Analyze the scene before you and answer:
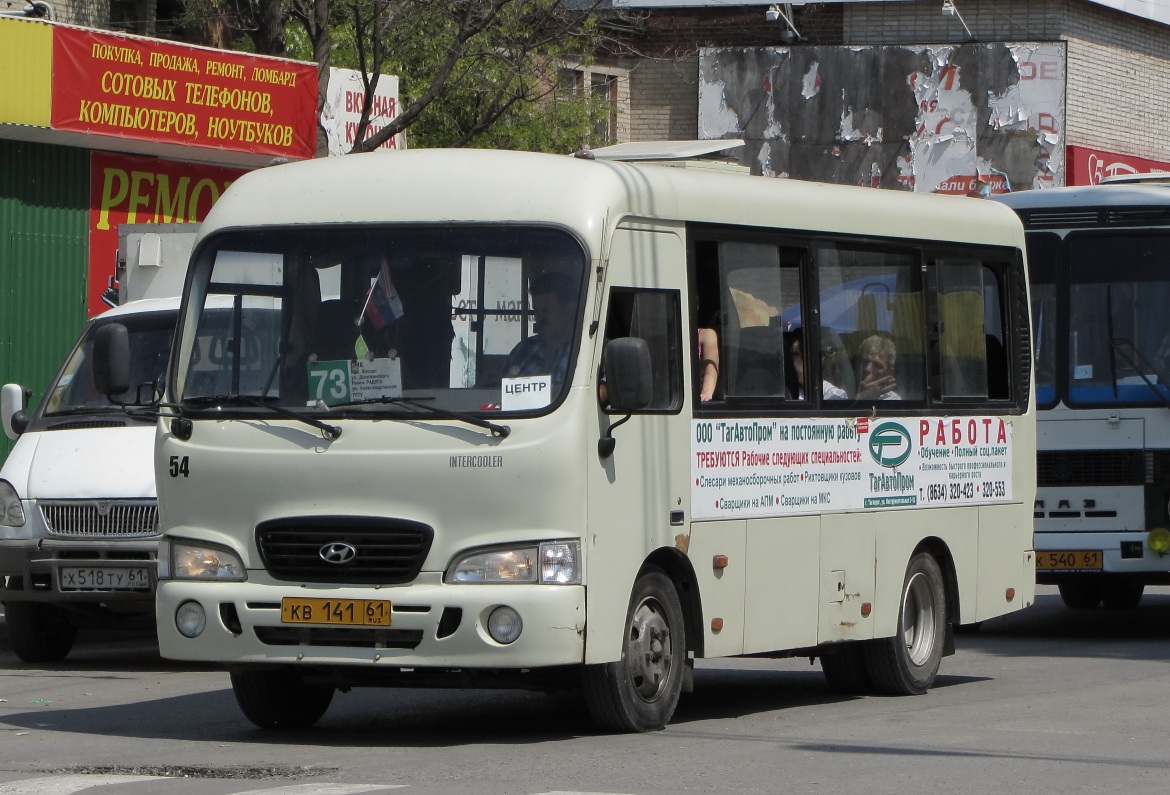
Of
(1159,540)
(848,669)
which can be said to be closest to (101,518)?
(848,669)

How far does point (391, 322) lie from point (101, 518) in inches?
169

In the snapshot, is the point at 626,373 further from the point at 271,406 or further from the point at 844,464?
the point at 844,464

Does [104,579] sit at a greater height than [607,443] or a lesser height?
lesser

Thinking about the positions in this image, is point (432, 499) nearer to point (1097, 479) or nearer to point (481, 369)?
point (481, 369)

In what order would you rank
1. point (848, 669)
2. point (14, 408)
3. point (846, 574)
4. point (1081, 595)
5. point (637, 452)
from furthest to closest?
point (1081, 595), point (14, 408), point (848, 669), point (846, 574), point (637, 452)

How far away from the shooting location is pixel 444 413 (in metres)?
9.17

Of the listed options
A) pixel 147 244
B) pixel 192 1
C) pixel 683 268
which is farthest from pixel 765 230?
pixel 192 1

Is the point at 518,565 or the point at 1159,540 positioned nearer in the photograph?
the point at 518,565

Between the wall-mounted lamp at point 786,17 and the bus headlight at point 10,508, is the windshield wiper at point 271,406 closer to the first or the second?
the bus headlight at point 10,508

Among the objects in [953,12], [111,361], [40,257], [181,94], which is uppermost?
[953,12]

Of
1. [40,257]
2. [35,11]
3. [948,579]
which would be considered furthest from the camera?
[35,11]

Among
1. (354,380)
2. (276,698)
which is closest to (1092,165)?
(276,698)

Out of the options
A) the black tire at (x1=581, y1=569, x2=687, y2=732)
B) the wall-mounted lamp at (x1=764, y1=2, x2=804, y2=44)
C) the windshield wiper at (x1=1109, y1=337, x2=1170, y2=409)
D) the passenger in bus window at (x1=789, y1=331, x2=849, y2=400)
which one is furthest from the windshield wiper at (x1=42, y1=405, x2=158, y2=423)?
the wall-mounted lamp at (x1=764, y1=2, x2=804, y2=44)

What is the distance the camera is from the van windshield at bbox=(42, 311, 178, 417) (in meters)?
14.0
